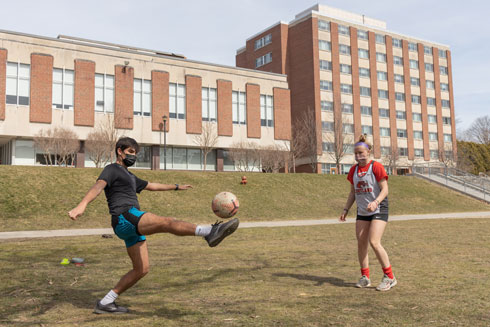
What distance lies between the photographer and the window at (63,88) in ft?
131

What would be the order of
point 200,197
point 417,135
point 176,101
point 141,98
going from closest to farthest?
point 200,197
point 141,98
point 176,101
point 417,135

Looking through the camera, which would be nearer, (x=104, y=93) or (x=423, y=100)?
(x=104, y=93)

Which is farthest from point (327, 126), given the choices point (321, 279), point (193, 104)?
point (321, 279)

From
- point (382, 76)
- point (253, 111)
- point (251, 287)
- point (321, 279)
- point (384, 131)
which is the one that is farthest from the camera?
point (382, 76)

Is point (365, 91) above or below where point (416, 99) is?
above

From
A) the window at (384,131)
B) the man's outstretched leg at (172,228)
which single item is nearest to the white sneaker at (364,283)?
the man's outstretched leg at (172,228)

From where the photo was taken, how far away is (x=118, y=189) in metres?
5.01

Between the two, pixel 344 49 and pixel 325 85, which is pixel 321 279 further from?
pixel 344 49

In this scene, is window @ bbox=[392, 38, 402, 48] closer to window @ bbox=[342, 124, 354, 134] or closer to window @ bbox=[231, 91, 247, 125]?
window @ bbox=[342, 124, 354, 134]

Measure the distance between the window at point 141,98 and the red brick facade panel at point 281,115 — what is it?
1518cm

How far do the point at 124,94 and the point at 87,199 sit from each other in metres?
40.1

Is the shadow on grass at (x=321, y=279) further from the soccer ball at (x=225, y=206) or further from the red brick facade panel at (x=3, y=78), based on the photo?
the red brick facade panel at (x=3, y=78)

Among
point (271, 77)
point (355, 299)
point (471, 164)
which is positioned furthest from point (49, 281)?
point (471, 164)

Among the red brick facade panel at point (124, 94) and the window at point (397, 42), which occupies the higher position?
the window at point (397, 42)
